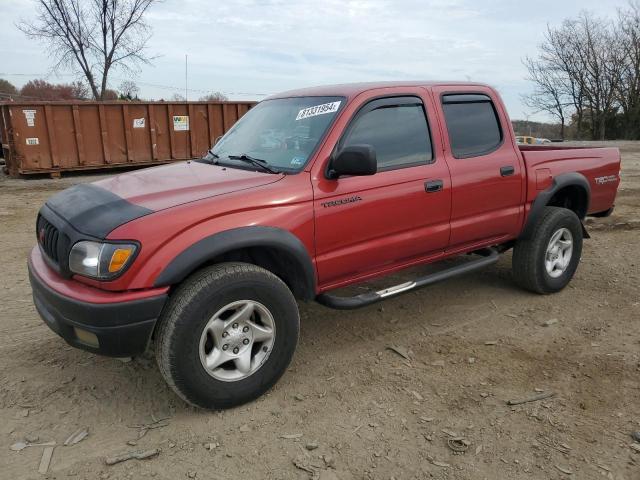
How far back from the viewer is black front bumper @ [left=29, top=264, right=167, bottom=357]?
2.62m

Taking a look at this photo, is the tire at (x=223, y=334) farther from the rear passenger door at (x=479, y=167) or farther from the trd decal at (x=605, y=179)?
the trd decal at (x=605, y=179)

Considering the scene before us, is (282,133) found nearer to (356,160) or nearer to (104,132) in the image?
(356,160)

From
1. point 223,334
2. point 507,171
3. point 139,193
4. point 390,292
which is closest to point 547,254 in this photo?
point 507,171

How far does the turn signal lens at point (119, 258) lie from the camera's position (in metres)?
2.62

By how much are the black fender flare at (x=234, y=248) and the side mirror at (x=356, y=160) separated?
0.52m

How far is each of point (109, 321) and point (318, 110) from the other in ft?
6.21

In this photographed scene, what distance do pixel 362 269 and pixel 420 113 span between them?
4.09 feet

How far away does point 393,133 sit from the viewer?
3.68 metres

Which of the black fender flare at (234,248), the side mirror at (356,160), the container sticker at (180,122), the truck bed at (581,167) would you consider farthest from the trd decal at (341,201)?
the container sticker at (180,122)

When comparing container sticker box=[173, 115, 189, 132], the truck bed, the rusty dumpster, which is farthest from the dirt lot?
container sticker box=[173, 115, 189, 132]

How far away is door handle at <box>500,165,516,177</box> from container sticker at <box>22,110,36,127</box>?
1227 centimetres

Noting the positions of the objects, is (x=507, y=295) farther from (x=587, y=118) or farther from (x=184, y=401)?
(x=587, y=118)

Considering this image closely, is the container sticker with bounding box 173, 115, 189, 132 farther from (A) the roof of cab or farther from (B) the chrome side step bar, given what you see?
(B) the chrome side step bar

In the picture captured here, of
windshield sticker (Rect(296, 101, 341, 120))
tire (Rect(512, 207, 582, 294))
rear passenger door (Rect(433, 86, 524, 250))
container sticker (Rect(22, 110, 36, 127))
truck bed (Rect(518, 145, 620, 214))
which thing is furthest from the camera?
container sticker (Rect(22, 110, 36, 127))
